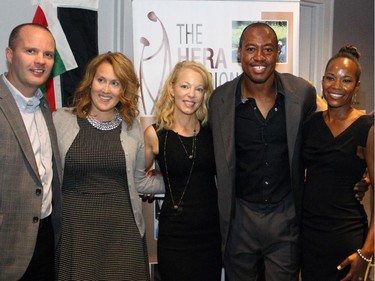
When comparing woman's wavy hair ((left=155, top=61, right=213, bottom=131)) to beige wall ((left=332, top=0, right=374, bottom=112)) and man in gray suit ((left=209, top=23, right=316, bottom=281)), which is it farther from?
beige wall ((left=332, top=0, right=374, bottom=112))

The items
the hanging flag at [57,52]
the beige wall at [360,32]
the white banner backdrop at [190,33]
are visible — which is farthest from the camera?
the beige wall at [360,32]

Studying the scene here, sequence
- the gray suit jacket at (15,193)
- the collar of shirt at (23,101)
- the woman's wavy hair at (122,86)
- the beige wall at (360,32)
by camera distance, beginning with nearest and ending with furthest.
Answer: the gray suit jacket at (15,193)
the collar of shirt at (23,101)
the woman's wavy hair at (122,86)
the beige wall at (360,32)

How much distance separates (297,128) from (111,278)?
1.15 m

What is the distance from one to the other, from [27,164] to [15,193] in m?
0.13

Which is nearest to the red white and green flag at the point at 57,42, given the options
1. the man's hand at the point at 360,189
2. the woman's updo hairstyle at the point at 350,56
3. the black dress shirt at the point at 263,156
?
the black dress shirt at the point at 263,156

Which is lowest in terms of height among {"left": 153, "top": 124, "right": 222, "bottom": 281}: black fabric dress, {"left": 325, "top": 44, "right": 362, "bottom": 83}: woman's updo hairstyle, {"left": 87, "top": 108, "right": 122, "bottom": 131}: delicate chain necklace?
{"left": 153, "top": 124, "right": 222, "bottom": 281}: black fabric dress

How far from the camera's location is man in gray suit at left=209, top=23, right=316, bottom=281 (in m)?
2.19

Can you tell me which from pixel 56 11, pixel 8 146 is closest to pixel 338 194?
pixel 8 146

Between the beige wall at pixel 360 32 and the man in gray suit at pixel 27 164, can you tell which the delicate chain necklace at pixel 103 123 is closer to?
the man in gray suit at pixel 27 164

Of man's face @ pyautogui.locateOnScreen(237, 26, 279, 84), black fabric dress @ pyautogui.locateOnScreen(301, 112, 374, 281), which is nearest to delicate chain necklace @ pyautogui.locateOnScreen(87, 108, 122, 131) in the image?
man's face @ pyautogui.locateOnScreen(237, 26, 279, 84)

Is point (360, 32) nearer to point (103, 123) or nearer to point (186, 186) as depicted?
point (186, 186)

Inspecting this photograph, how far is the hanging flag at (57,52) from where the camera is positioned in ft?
9.34

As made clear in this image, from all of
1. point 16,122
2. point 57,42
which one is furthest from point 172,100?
point 57,42

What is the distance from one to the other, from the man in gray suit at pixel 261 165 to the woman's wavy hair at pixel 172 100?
15cm
